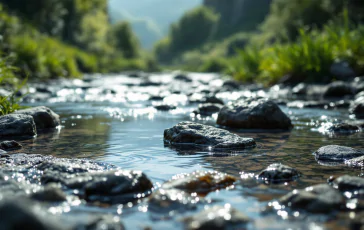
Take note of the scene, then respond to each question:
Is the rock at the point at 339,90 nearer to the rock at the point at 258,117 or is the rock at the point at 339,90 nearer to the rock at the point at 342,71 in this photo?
the rock at the point at 342,71

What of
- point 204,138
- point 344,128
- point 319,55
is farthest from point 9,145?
point 319,55

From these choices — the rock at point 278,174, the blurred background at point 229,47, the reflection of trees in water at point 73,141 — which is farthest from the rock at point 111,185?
the blurred background at point 229,47

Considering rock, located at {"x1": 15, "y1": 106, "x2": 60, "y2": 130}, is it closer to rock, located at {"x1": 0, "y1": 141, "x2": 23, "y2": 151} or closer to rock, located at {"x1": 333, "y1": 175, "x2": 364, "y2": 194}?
rock, located at {"x1": 0, "y1": 141, "x2": 23, "y2": 151}

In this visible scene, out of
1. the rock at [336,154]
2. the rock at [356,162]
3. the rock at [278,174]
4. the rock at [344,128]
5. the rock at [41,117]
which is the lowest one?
the rock at [278,174]

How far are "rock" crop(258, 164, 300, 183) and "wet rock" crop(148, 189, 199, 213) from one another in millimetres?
648

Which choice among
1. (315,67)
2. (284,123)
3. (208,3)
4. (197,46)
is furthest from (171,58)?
(284,123)

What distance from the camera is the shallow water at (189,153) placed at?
2309 mm

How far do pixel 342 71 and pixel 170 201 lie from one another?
10115 mm

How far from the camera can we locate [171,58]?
10250 centimetres

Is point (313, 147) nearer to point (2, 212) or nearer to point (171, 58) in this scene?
point (2, 212)

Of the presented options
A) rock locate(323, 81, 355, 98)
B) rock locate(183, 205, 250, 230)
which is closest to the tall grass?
Answer: rock locate(323, 81, 355, 98)

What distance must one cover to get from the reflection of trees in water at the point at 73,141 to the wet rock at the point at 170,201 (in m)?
1.49

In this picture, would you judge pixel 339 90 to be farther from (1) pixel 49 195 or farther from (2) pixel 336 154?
(1) pixel 49 195

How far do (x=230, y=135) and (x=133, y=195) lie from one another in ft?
6.37
